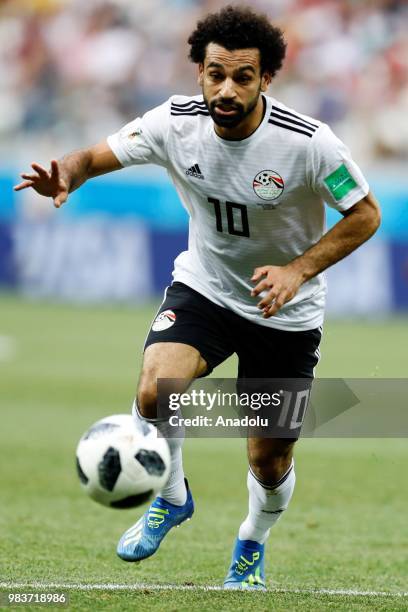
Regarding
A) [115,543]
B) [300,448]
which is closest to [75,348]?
[300,448]

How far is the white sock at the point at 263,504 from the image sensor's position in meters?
6.02

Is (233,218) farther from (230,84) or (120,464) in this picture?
(120,464)

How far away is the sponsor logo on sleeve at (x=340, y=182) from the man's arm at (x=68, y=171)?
1.05 metres

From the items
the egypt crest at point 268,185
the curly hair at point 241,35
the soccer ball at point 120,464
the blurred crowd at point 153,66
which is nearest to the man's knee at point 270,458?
the soccer ball at point 120,464

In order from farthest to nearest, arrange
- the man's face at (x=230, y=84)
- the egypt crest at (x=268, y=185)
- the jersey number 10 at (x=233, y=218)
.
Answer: the jersey number 10 at (x=233, y=218) → the egypt crest at (x=268, y=185) → the man's face at (x=230, y=84)

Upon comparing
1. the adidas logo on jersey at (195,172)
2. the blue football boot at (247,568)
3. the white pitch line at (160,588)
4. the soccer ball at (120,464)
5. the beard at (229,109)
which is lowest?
the blue football boot at (247,568)

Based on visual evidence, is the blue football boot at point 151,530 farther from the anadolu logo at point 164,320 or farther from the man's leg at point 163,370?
the anadolu logo at point 164,320

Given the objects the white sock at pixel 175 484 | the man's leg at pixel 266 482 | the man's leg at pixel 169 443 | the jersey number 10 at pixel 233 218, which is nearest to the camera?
the man's leg at pixel 169 443

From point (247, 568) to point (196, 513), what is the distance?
194cm

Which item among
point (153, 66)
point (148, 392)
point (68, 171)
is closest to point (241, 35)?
point (68, 171)

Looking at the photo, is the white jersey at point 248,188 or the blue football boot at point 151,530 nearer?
the white jersey at point 248,188

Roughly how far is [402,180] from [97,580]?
13542 millimetres

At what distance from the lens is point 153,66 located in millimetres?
20484

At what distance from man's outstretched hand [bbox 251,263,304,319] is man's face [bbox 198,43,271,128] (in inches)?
28.0
